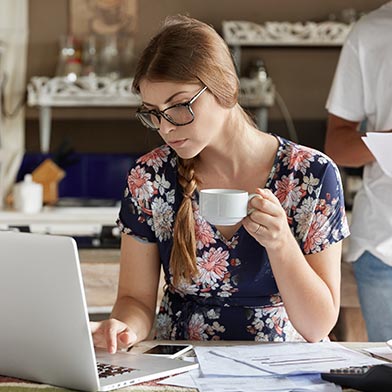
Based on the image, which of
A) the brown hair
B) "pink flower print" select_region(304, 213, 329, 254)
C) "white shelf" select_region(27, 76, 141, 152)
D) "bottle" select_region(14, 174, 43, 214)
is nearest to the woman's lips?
the brown hair

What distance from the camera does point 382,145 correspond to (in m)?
2.12

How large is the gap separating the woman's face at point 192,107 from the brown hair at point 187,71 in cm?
2

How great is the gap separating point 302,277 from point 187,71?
0.49 metres

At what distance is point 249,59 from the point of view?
438 centimetres

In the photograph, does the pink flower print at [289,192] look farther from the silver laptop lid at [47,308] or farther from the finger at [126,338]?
the silver laptop lid at [47,308]

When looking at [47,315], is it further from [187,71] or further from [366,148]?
[366,148]

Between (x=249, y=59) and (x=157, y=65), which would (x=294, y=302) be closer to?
(x=157, y=65)

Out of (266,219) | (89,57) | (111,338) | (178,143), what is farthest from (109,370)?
(89,57)

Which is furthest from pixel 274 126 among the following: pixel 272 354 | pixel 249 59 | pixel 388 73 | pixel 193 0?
pixel 272 354

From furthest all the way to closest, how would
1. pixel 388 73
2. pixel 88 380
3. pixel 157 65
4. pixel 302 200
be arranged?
pixel 388 73, pixel 302 200, pixel 157 65, pixel 88 380

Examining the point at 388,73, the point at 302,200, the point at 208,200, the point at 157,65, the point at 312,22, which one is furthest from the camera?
the point at 312,22

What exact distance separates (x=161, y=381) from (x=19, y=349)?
256 millimetres

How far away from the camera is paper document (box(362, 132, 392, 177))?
2082mm

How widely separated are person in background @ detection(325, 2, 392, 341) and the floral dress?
56cm
